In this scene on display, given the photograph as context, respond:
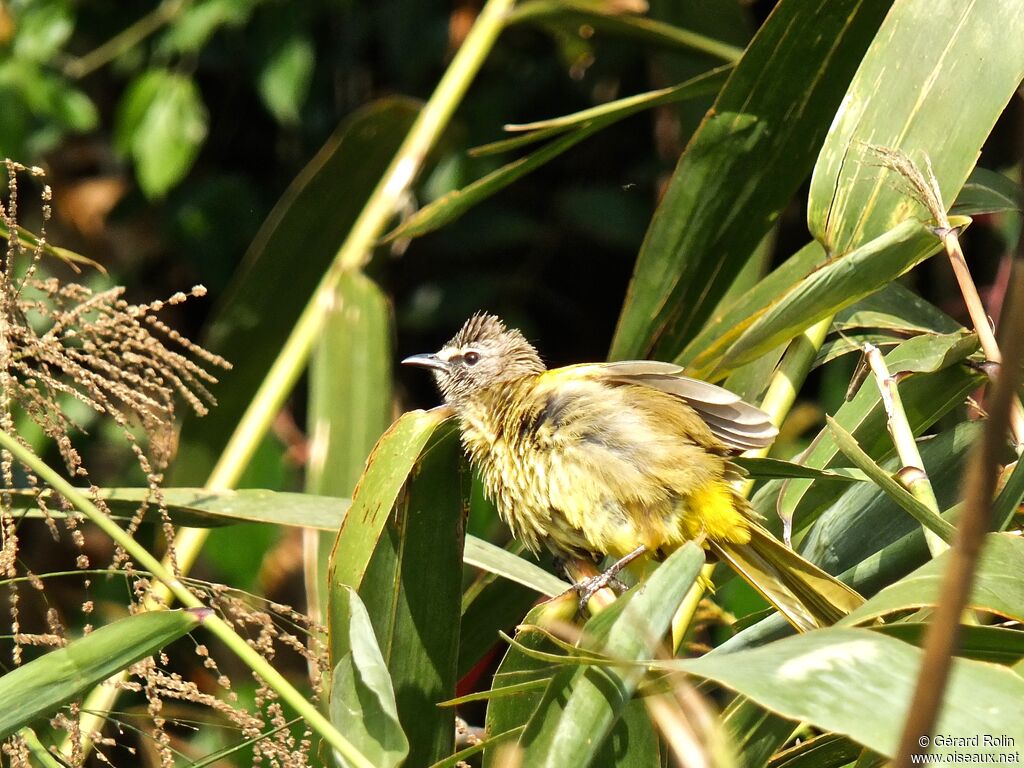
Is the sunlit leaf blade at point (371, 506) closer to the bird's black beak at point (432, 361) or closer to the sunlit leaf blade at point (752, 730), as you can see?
the sunlit leaf blade at point (752, 730)

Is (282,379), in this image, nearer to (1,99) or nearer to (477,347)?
(477,347)

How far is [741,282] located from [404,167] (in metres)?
0.82

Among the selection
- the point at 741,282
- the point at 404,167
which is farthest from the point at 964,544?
the point at 404,167

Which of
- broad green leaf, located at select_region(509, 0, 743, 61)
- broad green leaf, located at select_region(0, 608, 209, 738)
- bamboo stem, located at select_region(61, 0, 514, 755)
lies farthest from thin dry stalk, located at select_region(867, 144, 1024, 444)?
bamboo stem, located at select_region(61, 0, 514, 755)

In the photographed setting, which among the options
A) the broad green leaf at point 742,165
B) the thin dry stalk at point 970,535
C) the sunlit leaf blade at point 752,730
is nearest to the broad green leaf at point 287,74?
the broad green leaf at point 742,165

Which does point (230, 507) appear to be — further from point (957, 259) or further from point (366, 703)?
point (957, 259)

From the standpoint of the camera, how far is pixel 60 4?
3074mm

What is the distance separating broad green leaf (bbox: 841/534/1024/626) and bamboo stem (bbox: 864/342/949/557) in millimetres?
93

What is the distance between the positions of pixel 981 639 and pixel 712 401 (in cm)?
55

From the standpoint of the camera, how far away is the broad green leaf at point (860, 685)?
32.8 inches

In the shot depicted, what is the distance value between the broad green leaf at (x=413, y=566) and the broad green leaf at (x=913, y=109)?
66 cm

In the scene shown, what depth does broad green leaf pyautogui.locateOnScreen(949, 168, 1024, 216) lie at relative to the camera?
1749mm

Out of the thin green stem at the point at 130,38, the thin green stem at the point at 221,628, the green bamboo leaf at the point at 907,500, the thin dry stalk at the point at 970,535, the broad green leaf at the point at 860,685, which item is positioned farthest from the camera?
the thin green stem at the point at 130,38

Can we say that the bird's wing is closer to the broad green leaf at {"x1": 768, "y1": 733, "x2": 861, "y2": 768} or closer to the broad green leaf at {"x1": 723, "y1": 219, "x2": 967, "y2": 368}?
the broad green leaf at {"x1": 723, "y1": 219, "x2": 967, "y2": 368}
